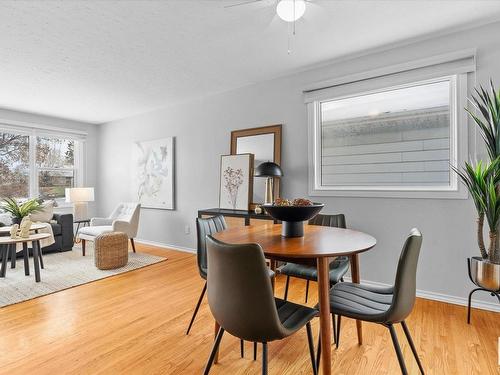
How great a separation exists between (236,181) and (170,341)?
7.28 feet

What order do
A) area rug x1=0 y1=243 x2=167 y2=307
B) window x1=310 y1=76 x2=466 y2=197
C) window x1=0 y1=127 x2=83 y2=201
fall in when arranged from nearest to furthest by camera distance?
window x1=310 y1=76 x2=466 y2=197
area rug x1=0 y1=243 x2=167 y2=307
window x1=0 y1=127 x2=83 y2=201

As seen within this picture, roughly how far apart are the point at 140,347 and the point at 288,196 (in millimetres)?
2186

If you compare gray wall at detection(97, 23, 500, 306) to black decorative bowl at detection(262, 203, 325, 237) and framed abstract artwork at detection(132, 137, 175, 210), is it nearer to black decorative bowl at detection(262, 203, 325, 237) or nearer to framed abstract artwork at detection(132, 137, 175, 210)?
framed abstract artwork at detection(132, 137, 175, 210)

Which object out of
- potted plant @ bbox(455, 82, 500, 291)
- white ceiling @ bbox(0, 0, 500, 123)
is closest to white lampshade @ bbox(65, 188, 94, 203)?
white ceiling @ bbox(0, 0, 500, 123)

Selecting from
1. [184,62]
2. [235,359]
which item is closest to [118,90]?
[184,62]

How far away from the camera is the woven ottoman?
3500 mm

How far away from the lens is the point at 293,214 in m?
1.64

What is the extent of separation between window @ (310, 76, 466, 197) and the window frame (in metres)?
4.89

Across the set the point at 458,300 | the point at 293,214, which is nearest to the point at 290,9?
the point at 293,214

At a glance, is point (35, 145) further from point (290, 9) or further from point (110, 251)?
point (290, 9)

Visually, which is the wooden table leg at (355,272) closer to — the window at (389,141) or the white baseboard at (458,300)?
the white baseboard at (458,300)

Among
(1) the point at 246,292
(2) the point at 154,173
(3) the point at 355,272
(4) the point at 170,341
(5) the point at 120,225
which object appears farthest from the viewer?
(2) the point at 154,173

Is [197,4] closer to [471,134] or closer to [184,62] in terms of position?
[184,62]

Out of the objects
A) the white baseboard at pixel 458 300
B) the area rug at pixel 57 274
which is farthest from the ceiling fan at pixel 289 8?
the area rug at pixel 57 274
